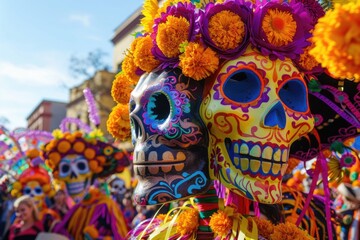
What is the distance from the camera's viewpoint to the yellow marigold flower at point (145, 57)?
2049 millimetres

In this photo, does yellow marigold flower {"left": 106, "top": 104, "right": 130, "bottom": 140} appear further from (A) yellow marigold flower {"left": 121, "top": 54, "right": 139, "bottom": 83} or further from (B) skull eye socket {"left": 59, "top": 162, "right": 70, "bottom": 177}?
(B) skull eye socket {"left": 59, "top": 162, "right": 70, "bottom": 177}

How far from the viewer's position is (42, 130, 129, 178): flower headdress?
5.70 meters

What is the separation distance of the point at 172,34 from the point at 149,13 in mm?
355

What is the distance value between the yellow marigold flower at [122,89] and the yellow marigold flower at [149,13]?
290mm

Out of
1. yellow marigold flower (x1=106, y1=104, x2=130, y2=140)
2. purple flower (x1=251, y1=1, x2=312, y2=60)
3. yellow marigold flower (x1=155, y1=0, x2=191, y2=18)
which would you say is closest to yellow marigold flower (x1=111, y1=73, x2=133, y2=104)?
yellow marigold flower (x1=106, y1=104, x2=130, y2=140)

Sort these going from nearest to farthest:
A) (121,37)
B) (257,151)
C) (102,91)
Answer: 1. (257,151)
2. (102,91)
3. (121,37)

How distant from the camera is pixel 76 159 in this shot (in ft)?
18.6

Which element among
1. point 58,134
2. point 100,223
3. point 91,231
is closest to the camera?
point 91,231

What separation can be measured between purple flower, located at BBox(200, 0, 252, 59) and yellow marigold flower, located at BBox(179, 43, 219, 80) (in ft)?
0.11

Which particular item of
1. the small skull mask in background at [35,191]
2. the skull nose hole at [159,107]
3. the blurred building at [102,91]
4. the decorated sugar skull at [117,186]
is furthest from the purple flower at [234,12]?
the blurred building at [102,91]

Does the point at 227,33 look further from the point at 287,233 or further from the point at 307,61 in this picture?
the point at 287,233

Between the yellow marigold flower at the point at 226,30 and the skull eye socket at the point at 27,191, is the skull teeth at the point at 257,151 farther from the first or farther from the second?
the skull eye socket at the point at 27,191

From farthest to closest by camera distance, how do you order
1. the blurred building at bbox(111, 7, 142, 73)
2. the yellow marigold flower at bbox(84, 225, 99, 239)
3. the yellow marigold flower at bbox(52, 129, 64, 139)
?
1. the blurred building at bbox(111, 7, 142, 73)
2. the yellow marigold flower at bbox(52, 129, 64, 139)
3. the yellow marigold flower at bbox(84, 225, 99, 239)

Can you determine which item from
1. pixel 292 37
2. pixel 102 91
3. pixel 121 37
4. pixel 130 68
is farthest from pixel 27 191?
pixel 121 37
